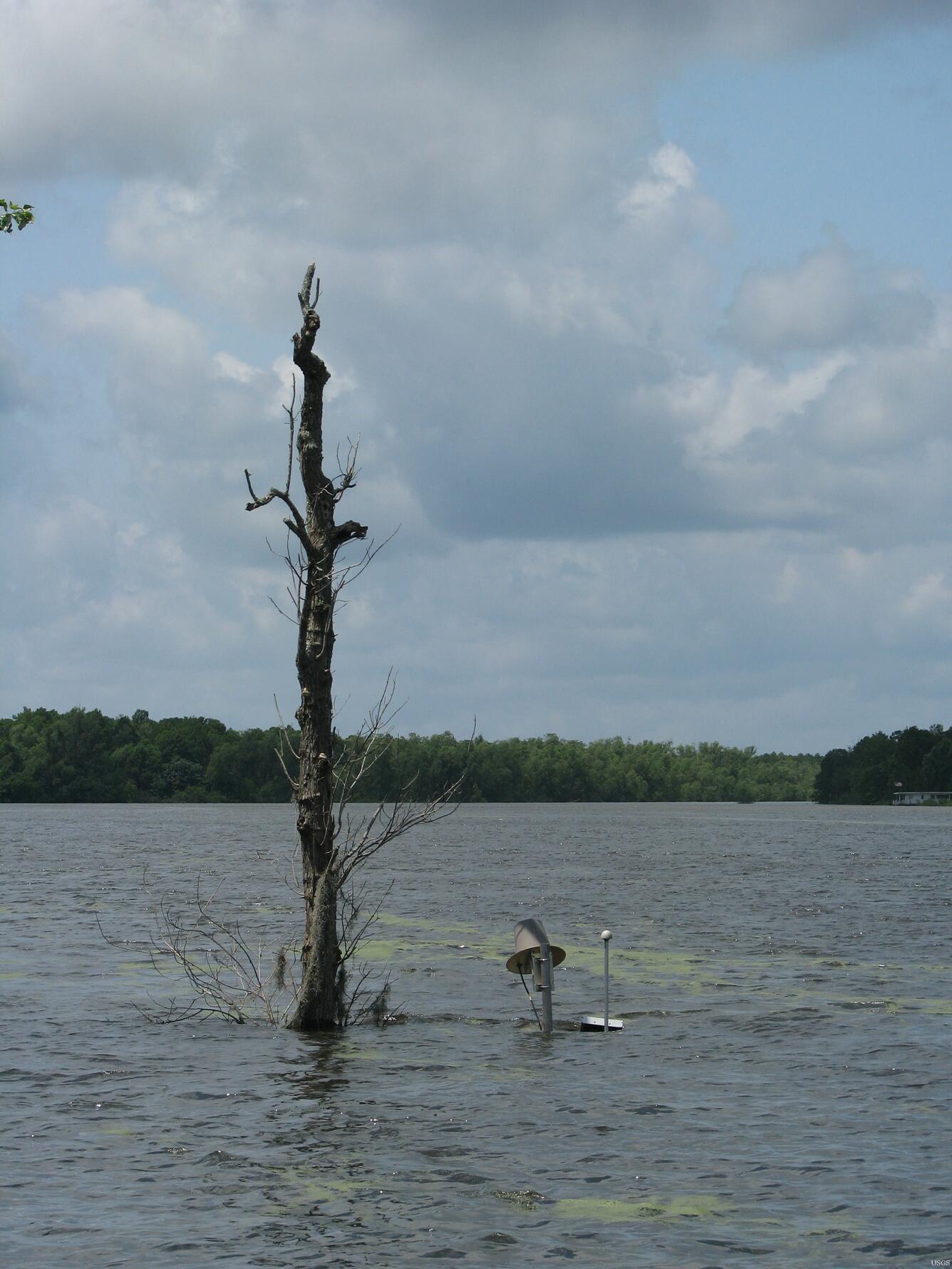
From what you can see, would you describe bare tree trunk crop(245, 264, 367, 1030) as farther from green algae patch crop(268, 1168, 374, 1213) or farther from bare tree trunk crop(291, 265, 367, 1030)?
green algae patch crop(268, 1168, 374, 1213)

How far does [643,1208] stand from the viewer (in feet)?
40.1

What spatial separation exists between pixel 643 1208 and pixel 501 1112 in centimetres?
382

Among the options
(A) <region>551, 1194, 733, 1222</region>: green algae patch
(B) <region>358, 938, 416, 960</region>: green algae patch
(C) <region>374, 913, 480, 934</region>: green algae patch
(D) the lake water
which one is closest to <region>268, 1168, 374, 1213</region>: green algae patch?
(D) the lake water

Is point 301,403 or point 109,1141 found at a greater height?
point 301,403

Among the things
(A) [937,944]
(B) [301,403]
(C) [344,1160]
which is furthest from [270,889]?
(C) [344,1160]

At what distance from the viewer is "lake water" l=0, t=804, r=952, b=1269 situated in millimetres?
11422

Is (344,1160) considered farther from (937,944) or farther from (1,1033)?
(937,944)

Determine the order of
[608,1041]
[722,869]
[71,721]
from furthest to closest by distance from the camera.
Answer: [71,721] < [722,869] < [608,1041]

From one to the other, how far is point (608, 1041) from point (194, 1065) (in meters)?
5.81

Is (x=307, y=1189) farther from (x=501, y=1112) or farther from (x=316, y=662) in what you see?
(x=316, y=662)

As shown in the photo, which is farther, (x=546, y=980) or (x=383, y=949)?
(x=383, y=949)

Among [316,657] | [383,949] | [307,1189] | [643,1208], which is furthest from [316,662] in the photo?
[383,949]

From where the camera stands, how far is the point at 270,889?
171 feet

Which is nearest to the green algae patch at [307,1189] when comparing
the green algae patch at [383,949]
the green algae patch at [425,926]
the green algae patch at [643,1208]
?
the green algae patch at [643,1208]
